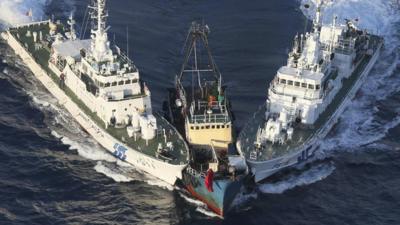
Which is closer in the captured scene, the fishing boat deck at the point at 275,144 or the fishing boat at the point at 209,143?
the fishing boat at the point at 209,143

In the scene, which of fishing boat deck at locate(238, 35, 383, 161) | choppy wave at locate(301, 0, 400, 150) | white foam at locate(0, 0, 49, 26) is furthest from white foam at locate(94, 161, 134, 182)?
white foam at locate(0, 0, 49, 26)

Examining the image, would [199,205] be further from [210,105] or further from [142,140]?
[210,105]

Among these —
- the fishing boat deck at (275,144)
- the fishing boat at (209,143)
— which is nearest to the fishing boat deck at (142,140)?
the fishing boat at (209,143)

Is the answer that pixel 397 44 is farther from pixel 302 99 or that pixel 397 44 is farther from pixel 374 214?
pixel 374 214

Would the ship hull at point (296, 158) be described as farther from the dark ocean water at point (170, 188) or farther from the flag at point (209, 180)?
the flag at point (209, 180)

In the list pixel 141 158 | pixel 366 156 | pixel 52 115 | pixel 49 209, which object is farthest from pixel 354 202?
pixel 52 115

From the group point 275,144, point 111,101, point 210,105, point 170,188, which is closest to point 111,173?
point 170,188

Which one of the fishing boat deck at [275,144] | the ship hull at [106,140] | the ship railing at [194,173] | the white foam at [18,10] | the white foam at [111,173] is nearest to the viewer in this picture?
the ship railing at [194,173]
